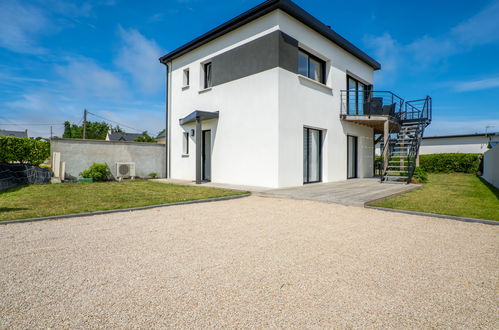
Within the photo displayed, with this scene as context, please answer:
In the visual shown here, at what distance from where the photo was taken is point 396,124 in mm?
13688

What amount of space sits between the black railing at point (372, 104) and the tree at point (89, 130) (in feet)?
222

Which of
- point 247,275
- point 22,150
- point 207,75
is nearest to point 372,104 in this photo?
point 207,75

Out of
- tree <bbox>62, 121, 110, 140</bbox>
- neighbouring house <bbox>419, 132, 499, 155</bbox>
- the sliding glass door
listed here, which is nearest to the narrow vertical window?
the sliding glass door

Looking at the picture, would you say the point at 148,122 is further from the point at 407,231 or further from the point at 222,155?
the point at 407,231

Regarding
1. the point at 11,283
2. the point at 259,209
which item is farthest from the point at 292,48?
the point at 11,283

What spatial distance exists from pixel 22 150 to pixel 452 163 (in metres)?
28.5

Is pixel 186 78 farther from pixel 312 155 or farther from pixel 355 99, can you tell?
pixel 355 99

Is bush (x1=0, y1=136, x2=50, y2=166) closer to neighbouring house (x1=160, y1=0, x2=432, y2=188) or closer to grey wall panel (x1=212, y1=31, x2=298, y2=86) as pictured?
neighbouring house (x1=160, y1=0, x2=432, y2=188)

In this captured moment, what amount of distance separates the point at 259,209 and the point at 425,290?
4.03 metres

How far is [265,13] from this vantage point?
9711mm

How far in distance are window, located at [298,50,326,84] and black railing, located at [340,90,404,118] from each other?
5.28 ft

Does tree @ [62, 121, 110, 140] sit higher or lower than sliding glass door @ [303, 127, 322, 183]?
higher

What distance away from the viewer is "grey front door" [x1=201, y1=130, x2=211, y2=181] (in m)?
12.6

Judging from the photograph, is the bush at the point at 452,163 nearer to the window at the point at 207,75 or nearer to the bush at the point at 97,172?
the window at the point at 207,75
